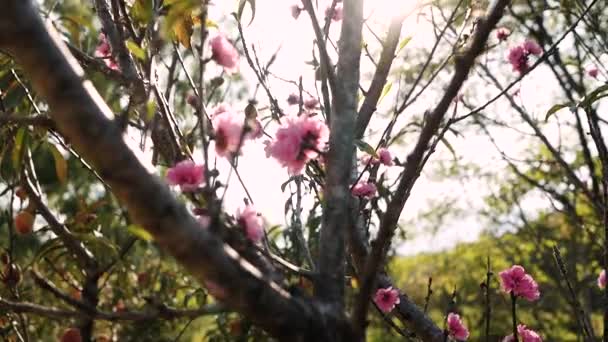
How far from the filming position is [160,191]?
2.69 feet

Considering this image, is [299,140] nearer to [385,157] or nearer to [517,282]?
[385,157]

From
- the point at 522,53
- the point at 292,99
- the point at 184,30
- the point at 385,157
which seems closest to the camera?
the point at 184,30

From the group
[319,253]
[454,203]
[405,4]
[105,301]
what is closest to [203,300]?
[105,301]

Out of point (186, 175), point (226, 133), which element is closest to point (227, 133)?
point (226, 133)

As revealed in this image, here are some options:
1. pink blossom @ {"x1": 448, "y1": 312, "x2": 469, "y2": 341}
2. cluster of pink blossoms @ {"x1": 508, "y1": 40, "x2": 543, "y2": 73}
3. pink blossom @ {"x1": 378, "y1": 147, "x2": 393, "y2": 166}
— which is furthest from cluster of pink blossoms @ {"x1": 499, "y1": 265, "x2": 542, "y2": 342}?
cluster of pink blossoms @ {"x1": 508, "y1": 40, "x2": 543, "y2": 73}

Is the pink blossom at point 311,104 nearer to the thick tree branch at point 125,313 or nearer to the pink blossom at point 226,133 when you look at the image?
the pink blossom at point 226,133

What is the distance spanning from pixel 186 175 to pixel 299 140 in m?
0.20

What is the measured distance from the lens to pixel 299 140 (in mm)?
1160

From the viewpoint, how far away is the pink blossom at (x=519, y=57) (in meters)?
2.39

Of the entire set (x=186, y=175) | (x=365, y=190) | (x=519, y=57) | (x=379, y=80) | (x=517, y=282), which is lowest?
(x=186, y=175)

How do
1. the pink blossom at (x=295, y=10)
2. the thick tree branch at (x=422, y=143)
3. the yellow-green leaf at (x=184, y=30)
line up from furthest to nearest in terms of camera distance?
the pink blossom at (x=295, y=10), the yellow-green leaf at (x=184, y=30), the thick tree branch at (x=422, y=143)

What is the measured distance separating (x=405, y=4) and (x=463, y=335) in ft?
2.97

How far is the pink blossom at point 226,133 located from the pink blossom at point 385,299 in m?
0.61

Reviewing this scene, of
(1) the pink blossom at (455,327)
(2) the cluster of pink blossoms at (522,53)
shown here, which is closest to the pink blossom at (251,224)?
(1) the pink blossom at (455,327)
